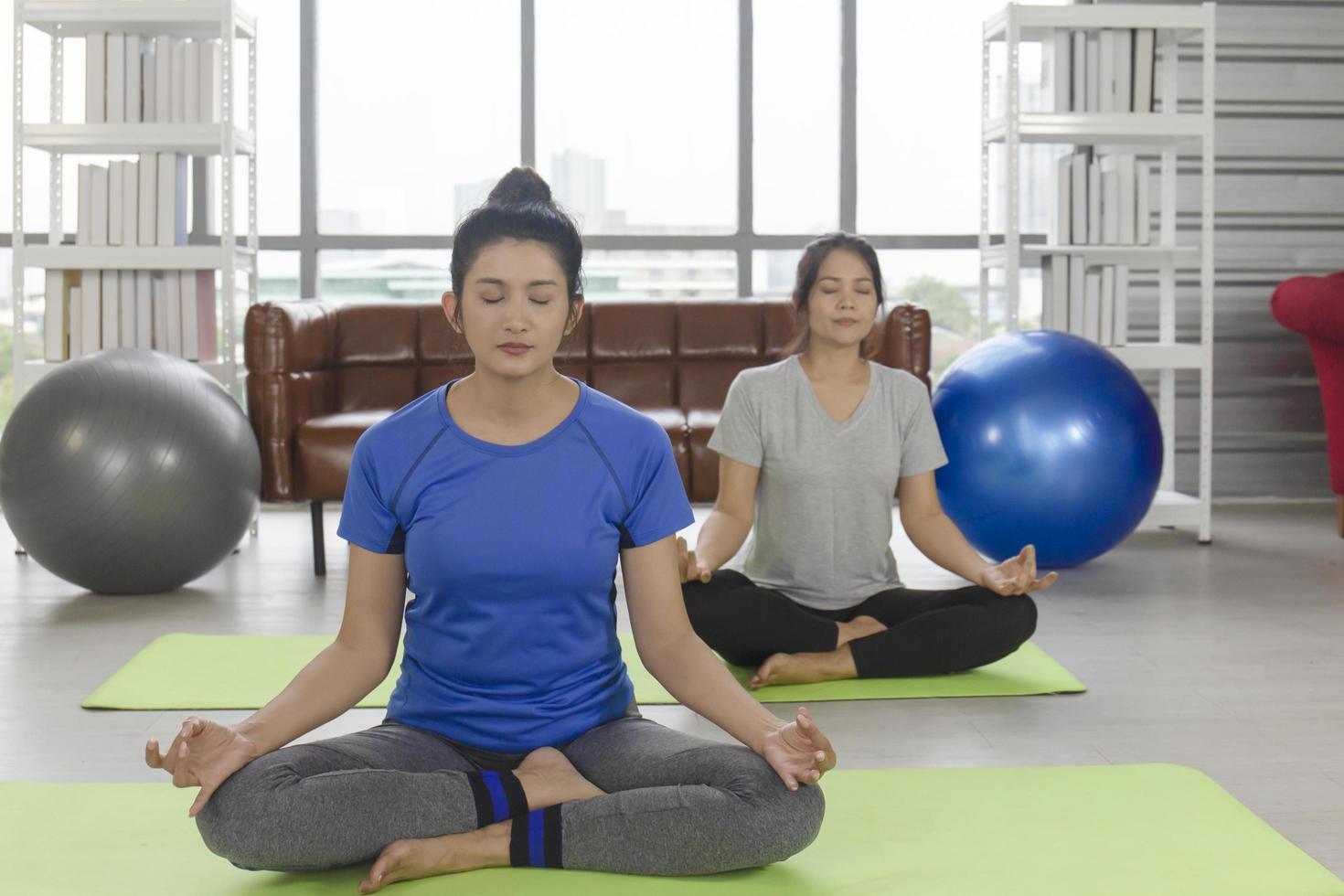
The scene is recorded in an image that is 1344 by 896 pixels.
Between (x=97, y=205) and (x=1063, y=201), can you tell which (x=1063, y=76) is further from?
(x=97, y=205)

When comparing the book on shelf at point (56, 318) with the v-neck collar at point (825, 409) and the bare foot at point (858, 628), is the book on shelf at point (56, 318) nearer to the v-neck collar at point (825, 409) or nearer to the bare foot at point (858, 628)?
the v-neck collar at point (825, 409)

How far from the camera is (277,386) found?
4023mm

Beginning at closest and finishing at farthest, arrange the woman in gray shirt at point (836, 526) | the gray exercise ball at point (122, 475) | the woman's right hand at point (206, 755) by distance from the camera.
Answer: the woman's right hand at point (206, 755) < the woman in gray shirt at point (836, 526) < the gray exercise ball at point (122, 475)

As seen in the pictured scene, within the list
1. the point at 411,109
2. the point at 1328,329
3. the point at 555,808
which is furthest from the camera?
the point at 411,109

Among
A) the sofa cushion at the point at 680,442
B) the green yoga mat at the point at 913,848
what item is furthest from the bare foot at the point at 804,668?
the sofa cushion at the point at 680,442

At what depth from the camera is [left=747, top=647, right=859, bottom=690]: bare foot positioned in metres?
2.63

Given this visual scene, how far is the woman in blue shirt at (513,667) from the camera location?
161cm

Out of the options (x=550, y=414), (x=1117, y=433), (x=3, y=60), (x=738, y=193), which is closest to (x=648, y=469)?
(x=550, y=414)

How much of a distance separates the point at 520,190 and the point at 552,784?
2.38 ft

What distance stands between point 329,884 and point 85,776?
2.25ft

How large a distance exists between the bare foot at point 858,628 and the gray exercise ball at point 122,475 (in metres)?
1.69

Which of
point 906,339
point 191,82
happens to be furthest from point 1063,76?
point 191,82

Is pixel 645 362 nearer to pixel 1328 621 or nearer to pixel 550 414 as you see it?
pixel 1328 621

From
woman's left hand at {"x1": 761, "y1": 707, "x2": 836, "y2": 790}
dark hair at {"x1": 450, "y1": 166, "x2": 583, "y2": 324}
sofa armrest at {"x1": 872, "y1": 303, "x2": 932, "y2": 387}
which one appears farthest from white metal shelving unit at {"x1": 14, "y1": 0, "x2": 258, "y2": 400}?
woman's left hand at {"x1": 761, "y1": 707, "x2": 836, "y2": 790}
